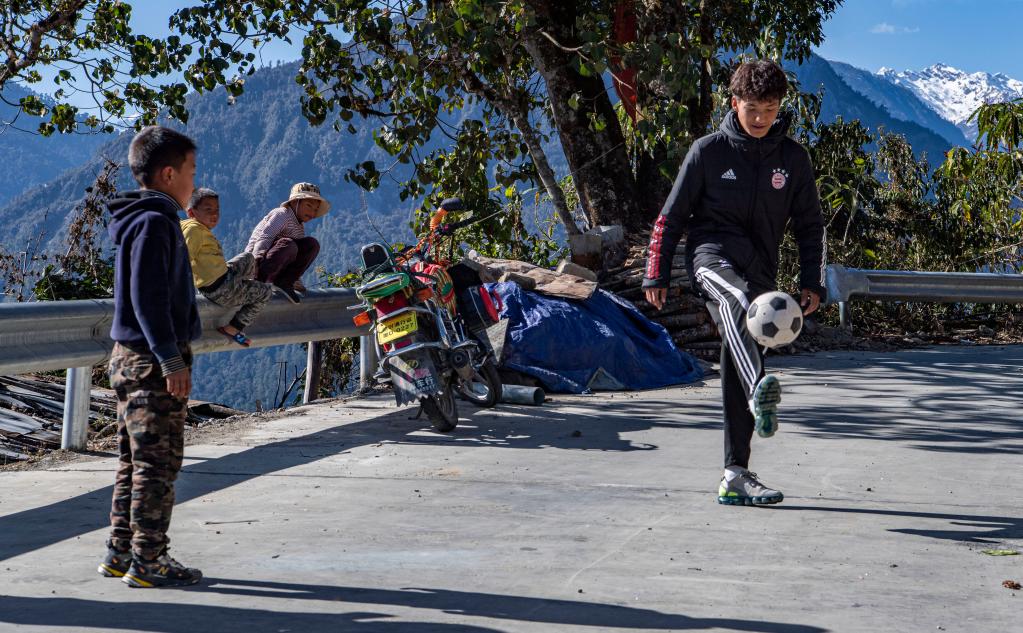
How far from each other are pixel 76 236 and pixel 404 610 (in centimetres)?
1295

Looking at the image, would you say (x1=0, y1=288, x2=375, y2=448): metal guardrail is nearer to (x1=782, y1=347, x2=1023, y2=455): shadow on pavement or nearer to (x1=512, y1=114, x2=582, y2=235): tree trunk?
(x1=782, y1=347, x2=1023, y2=455): shadow on pavement

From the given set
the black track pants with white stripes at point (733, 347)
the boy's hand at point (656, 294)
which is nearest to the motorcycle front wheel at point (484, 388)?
the boy's hand at point (656, 294)

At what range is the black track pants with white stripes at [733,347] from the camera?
4.85 metres

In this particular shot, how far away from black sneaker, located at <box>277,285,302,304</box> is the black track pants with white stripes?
12.9 feet

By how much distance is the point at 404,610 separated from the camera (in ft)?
11.1

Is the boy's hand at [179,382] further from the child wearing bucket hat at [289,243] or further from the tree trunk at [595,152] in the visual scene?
the tree trunk at [595,152]

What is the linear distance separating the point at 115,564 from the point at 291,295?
458 cm

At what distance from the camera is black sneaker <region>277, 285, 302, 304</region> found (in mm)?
8195

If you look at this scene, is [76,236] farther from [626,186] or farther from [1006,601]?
[1006,601]

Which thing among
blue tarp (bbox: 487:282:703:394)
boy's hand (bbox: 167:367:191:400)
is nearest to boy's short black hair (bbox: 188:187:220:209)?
blue tarp (bbox: 487:282:703:394)

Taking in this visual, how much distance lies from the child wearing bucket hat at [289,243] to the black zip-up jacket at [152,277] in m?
4.39

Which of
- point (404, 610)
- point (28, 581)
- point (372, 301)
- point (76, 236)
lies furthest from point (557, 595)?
point (76, 236)

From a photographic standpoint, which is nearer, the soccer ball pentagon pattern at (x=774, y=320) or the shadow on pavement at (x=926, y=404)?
the soccer ball pentagon pattern at (x=774, y=320)

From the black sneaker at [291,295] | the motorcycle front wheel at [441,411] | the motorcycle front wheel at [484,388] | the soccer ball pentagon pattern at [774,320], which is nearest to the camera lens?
the soccer ball pentagon pattern at [774,320]
